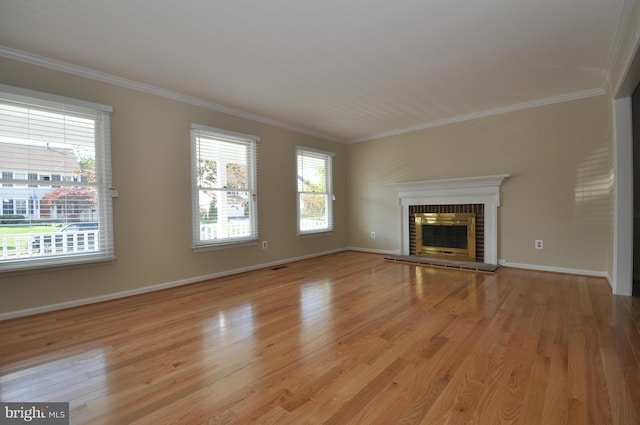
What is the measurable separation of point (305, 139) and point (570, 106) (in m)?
4.09

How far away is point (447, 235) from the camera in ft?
17.0

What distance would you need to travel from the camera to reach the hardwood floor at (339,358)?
1.47 metres

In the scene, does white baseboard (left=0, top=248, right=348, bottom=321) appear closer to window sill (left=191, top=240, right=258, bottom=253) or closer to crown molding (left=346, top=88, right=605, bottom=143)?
window sill (left=191, top=240, right=258, bottom=253)

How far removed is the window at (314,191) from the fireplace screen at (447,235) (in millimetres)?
1850

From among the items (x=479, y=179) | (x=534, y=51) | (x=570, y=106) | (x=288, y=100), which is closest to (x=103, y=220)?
(x=288, y=100)

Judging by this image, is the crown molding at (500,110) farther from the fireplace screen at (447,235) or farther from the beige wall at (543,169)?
the fireplace screen at (447,235)

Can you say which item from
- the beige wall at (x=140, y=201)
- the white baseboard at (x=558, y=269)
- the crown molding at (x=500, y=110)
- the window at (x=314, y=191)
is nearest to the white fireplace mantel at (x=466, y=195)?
the white baseboard at (x=558, y=269)

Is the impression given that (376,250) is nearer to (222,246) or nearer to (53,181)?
(222,246)

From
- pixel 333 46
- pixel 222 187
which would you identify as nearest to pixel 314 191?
pixel 222 187

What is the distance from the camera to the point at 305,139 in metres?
5.71

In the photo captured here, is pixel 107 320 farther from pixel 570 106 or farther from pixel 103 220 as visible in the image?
pixel 570 106
